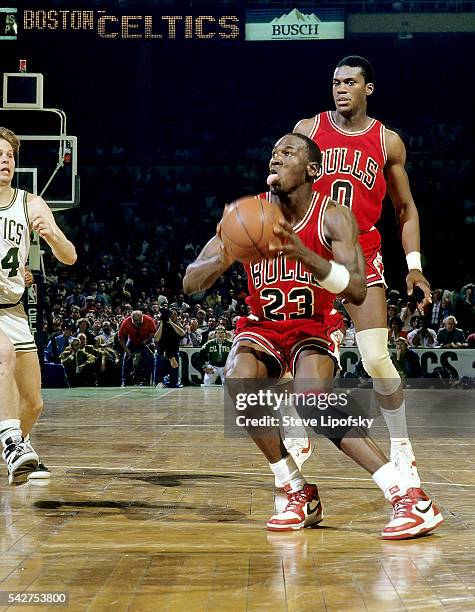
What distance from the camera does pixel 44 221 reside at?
17.1 ft

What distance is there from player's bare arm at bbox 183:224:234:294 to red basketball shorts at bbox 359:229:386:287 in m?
0.97

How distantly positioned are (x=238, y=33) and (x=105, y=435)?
13.8 metres

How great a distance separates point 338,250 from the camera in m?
3.97

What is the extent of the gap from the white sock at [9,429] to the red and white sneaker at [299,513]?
151 cm

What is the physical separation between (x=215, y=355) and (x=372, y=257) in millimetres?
11402

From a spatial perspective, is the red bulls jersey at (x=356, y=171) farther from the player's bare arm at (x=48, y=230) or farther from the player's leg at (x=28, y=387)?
the player's leg at (x=28, y=387)

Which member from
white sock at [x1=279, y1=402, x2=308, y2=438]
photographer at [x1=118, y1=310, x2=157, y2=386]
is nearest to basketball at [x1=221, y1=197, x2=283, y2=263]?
white sock at [x1=279, y1=402, x2=308, y2=438]

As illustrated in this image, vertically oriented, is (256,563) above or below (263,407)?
below

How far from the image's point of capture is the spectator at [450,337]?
15633 millimetres

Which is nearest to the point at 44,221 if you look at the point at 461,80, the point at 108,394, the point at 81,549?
the point at 81,549

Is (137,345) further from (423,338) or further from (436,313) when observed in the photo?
(436,313)

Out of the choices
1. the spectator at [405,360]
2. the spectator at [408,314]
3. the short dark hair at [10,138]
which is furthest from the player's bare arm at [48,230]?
the spectator at [408,314]

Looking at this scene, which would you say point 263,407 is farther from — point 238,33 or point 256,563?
point 238,33

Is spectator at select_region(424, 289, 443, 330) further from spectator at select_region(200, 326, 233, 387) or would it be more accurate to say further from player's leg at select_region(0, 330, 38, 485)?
player's leg at select_region(0, 330, 38, 485)
